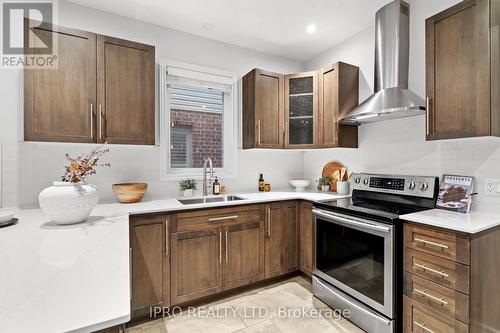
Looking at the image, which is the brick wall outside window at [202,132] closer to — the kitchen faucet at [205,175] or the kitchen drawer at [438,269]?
the kitchen faucet at [205,175]

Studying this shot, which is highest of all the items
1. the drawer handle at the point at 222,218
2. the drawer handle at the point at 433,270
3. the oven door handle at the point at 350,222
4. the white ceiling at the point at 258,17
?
the white ceiling at the point at 258,17

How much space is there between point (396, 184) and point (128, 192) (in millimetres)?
2531

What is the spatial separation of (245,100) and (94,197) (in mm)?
2033

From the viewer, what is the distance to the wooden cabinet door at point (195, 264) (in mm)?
2121

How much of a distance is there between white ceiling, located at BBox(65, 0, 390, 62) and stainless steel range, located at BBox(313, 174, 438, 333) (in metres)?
1.67

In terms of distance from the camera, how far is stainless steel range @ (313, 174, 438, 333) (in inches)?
68.7

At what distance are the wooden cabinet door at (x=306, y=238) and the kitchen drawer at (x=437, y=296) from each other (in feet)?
3.24

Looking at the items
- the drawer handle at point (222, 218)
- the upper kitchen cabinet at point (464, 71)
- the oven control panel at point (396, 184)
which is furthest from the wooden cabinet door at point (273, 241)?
the upper kitchen cabinet at point (464, 71)

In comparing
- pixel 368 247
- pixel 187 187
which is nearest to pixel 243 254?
pixel 187 187

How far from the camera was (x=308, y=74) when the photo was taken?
9.57 ft

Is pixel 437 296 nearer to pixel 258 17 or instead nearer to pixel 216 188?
pixel 216 188

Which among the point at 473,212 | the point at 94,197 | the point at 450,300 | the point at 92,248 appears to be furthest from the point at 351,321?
the point at 94,197

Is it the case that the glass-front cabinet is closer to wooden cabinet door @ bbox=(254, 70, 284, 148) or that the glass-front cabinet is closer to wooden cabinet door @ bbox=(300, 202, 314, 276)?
wooden cabinet door @ bbox=(254, 70, 284, 148)

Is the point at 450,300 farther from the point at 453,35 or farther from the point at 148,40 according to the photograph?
the point at 148,40
